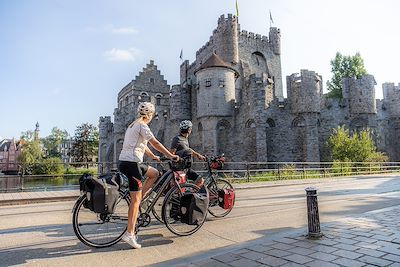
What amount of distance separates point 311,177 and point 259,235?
624 inches

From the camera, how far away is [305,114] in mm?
31406

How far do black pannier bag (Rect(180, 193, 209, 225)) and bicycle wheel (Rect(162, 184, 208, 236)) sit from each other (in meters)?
0.08

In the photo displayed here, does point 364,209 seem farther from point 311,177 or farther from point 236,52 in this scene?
point 236,52

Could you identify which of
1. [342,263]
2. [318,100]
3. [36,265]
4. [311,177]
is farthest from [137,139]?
[318,100]

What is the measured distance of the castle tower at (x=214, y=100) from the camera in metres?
31.9

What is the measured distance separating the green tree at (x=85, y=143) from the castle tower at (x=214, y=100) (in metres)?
41.1

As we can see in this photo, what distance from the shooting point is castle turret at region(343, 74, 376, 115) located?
34.4 metres

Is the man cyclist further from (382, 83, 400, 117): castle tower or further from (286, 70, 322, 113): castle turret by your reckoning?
(382, 83, 400, 117): castle tower

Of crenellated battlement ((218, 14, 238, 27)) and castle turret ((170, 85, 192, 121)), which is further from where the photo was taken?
crenellated battlement ((218, 14, 238, 27))

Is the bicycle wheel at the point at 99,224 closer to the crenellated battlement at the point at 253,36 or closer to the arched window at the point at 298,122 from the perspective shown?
the arched window at the point at 298,122

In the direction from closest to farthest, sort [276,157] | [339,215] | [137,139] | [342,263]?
[342,263] → [137,139] → [339,215] → [276,157]

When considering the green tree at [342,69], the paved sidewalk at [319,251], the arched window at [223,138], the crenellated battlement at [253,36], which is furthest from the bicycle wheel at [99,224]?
the green tree at [342,69]

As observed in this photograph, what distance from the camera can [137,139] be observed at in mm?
4258

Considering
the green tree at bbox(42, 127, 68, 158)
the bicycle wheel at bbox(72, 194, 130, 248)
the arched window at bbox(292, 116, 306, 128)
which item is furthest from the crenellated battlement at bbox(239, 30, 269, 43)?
the green tree at bbox(42, 127, 68, 158)
